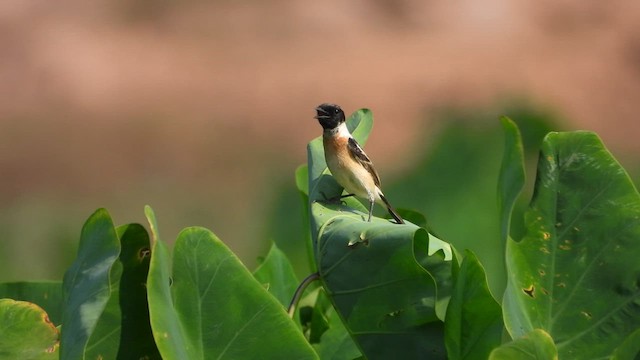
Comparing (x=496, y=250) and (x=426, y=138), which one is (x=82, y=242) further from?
(x=426, y=138)

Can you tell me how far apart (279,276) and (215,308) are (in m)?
0.41

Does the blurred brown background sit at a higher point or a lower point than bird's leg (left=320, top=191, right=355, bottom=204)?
lower

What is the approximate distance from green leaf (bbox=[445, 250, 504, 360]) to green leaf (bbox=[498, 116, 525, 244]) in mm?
67

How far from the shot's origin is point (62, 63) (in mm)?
4543

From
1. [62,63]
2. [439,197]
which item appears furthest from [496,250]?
[62,63]

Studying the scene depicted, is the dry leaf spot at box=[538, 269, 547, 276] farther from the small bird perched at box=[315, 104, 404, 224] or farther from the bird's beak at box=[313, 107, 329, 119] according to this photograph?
the bird's beak at box=[313, 107, 329, 119]

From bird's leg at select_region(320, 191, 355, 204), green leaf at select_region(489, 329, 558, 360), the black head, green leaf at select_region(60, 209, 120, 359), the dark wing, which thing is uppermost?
green leaf at select_region(60, 209, 120, 359)

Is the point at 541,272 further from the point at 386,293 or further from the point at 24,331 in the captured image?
the point at 24,331

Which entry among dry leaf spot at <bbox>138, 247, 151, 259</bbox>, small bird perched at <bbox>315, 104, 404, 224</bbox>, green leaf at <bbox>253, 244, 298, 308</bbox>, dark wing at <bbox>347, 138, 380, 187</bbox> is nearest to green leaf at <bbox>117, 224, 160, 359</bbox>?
dry leaf spot at <bbox>138, 247, 151, 259</bbox>

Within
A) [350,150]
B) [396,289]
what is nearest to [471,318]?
[396,289]

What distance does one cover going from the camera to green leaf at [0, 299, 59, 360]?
2.33 feet

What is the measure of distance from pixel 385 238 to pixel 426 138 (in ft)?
10.0

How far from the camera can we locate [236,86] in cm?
444

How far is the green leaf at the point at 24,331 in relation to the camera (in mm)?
710
